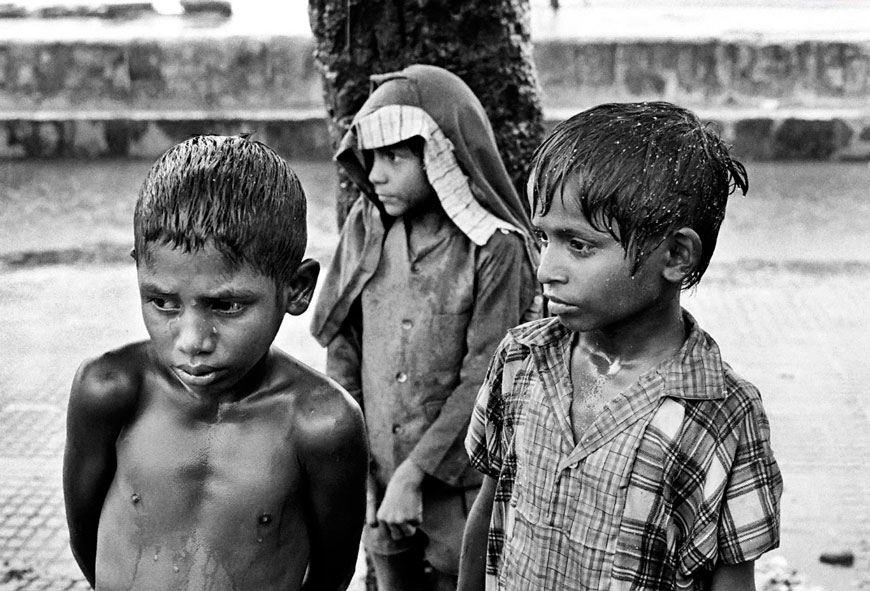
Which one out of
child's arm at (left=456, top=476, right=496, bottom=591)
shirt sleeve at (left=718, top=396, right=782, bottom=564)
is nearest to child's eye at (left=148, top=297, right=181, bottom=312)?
child's arm at (left=456, top=476, right=496, bottom=591)

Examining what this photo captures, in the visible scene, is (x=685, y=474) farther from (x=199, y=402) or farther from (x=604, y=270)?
(x=199, y=402)

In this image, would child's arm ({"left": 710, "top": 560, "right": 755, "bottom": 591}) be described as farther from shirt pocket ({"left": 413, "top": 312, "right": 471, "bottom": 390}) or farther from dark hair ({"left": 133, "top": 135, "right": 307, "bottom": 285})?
shirt pocket ({"left": 413, "top": 312, "right": 471, "bottom": 390})

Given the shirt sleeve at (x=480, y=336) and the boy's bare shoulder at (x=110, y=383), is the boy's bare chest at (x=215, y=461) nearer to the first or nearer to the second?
the boy's bare shoulder at (x=110, y=383)

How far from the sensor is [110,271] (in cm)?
911

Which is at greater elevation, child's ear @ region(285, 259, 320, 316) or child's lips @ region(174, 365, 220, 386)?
child's ear @ region(285, 259, 320, 316)

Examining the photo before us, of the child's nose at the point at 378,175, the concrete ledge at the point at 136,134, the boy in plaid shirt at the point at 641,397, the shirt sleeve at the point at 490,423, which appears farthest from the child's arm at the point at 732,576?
the concrete ledge at the point at 136,134

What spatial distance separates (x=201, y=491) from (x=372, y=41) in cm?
246

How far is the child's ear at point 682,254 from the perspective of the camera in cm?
192

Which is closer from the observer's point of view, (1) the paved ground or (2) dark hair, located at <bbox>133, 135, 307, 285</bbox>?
(2) dark hair, located at <bbox>133, 135, 307, 285</bbox>

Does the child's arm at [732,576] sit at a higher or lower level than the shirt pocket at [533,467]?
lower

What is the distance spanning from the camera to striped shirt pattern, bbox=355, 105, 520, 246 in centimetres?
304

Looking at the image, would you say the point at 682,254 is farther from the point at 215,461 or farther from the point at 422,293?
the point at 422,293

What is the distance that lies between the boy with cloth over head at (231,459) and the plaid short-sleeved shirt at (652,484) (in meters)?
0.34

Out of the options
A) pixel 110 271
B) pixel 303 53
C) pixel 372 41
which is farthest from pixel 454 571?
pixel 303 53
